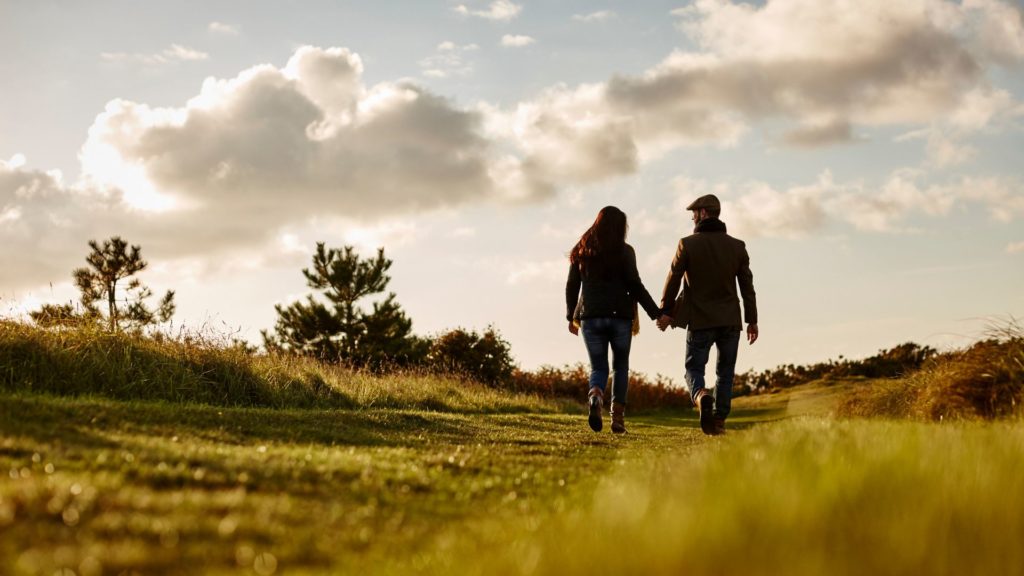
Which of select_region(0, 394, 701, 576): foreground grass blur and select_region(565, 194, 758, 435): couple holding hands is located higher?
select_region(565, 194, 758, 435): couple holding hands

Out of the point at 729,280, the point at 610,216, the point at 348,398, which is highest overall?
the point at 610,216

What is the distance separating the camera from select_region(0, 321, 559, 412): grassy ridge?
11.2 metres

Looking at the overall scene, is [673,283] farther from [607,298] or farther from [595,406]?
[595,406]

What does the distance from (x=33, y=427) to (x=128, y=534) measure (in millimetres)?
3439

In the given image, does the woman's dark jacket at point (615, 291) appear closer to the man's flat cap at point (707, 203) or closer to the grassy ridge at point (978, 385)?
the man's flat cap at point (707, 203)

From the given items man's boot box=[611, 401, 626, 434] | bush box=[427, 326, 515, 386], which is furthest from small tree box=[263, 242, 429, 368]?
man's boot box=[611, 401, 626, 434]

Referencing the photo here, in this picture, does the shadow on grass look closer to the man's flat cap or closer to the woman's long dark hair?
the woman's long dark hair

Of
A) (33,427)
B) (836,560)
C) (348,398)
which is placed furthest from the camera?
(348,398)

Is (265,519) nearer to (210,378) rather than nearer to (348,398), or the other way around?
(210,378)

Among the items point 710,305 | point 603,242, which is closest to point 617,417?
point 710,305

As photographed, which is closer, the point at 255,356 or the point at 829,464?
the point at 829,464

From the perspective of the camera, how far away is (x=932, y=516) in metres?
3.05

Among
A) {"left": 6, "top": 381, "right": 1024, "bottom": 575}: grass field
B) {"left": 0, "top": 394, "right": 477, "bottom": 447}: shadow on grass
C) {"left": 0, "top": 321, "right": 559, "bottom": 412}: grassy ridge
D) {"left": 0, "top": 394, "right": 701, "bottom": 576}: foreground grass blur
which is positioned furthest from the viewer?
{"left": 0, "top": 321, "right": 559, "bottom": 412}: grassy ridge

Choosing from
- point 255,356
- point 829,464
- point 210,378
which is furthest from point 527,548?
point 255,356
